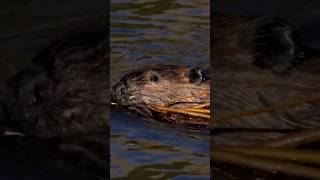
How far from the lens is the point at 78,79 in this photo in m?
1.96

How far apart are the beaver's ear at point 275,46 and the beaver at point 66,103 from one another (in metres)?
0.45

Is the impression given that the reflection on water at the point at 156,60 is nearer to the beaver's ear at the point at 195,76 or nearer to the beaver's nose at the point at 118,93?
the beaver's nose at the point at 118,93

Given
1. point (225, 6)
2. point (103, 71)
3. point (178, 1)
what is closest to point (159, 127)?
point (103, 71)

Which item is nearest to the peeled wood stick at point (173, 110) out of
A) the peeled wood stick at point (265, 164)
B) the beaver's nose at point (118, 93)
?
the beaver's nose at point (118, 93)

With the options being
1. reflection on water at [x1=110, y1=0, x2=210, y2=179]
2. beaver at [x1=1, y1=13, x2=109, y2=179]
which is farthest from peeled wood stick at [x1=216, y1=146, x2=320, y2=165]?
beaver at [x1=1, y1=13, x2=109, y2=179]

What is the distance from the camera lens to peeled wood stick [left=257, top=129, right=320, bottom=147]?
1564 millimetres

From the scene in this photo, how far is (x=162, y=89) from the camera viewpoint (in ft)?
6.51

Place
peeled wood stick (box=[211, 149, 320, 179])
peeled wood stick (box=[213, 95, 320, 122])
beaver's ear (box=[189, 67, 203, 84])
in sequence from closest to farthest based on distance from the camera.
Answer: peeled wood stick (box=[211, 149, 320, 179]), peeled wood stick (box=[213, 95, 320, 122]), beaver's ear (box=[189, 67, 203, 84])

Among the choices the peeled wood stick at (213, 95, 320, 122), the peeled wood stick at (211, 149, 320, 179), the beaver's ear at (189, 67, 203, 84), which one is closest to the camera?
the peeled wood stick at (211, 149, 320, 179)

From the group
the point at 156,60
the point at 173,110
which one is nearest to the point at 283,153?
the point at 173,110

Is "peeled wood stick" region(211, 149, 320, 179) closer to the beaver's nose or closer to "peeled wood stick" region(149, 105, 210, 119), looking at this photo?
"peeled wood stick" region(149, 105, 210, 119)

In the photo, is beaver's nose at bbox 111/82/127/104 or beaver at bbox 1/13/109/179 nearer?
beaver at bbox 1/13/109/179

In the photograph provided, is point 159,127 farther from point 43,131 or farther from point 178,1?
point 178,1

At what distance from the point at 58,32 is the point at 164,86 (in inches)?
19.3
